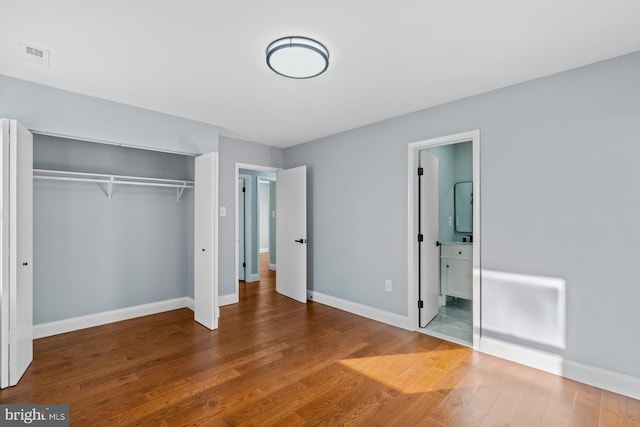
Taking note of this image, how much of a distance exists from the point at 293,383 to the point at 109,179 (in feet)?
10.4

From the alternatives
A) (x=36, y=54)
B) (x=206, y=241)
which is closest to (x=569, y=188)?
(x=206, y=241)

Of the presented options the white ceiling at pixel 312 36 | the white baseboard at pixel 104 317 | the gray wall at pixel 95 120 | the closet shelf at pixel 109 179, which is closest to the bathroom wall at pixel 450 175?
the white ceiling at pixel 312 36

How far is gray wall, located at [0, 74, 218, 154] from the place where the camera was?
8.75ft

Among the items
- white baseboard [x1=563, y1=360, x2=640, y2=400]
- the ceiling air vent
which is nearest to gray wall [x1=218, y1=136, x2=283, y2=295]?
the ceiling air vent

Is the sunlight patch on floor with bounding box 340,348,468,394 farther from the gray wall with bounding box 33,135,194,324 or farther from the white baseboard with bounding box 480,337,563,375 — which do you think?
the gray wall with bounding box 33,135,194,324

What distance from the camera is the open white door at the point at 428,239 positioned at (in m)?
3.60

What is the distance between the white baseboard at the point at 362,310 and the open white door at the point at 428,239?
0.77ft

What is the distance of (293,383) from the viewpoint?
242 centimetres

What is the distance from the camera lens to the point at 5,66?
244 cm

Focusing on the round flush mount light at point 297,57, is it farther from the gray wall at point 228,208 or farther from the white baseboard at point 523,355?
the white baseboard at point 523,355

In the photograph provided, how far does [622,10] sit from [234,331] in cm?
408

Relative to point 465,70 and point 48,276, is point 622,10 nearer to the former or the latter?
point 465,70

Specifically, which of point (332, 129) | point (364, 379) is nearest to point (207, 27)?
point (332, 129)

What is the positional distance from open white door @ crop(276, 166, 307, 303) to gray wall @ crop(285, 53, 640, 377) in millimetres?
1532
